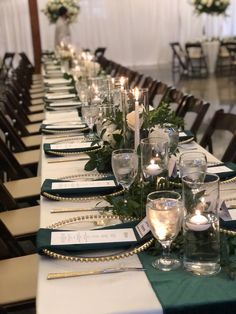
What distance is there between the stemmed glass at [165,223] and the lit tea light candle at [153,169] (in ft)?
1.14

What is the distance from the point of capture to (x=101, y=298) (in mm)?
1271

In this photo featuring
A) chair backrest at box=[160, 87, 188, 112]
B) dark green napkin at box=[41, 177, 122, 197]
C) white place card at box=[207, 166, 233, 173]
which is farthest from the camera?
chair backrest at box=[160, 87, 188, 112]

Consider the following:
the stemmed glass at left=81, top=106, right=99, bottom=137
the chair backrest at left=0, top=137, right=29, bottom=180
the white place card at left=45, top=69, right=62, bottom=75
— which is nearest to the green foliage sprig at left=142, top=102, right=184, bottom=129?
the stemmed glass at left=81, top=106, right=99, bottom=137

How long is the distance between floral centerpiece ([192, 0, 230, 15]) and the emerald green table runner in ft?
39.1

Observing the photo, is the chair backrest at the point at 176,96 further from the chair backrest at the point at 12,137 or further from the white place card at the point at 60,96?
the chair backrest at the point at 12,137

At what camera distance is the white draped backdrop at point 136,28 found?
15.8 metres

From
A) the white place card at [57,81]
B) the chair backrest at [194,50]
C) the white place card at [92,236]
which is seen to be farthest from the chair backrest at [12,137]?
the chair backrest at [194,50]

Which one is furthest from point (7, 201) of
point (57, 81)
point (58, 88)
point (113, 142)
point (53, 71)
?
point (53, 71)

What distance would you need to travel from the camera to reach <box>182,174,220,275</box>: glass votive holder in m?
1.34

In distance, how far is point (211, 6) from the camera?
12508 millimetres

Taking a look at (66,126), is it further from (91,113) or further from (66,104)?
(66,104)

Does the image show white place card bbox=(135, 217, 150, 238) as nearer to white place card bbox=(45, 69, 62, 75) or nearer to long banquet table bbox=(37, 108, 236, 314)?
long banquet table bbox=(37, 108, 236, 314)

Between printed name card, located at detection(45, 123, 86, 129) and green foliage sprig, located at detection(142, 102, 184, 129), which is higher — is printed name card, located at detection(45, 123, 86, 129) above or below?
below

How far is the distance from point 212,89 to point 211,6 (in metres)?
2.92
